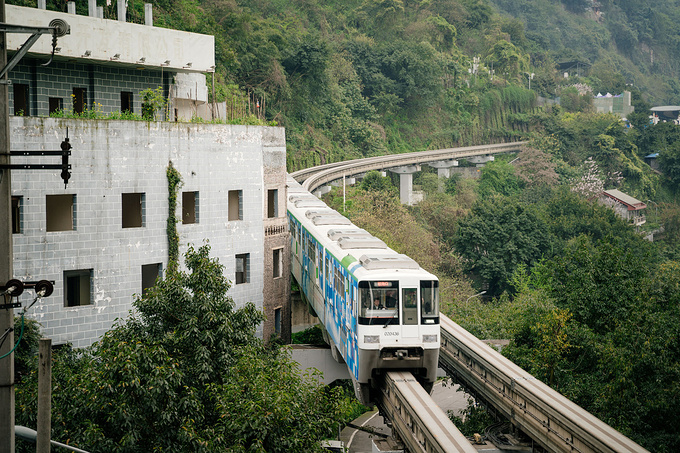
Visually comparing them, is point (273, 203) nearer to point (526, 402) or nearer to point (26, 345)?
point (26, 345)

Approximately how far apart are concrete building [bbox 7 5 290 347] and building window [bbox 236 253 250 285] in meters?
0.03

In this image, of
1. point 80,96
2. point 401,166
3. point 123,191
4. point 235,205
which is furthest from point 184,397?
point 401,166

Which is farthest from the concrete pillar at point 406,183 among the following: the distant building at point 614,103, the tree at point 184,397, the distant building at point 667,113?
the distant building at point 667,113

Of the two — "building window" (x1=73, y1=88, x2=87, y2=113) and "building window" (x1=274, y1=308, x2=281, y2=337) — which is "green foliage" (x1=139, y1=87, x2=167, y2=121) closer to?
"building window" (x1=73, y1=88, x2=87, y2=113)

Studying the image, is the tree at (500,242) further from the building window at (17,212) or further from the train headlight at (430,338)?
the building window at (17,212)

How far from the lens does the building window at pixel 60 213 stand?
16906mm

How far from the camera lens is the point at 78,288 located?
1709 centimetres

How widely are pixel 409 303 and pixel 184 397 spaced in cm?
483

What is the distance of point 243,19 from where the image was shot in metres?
48.8

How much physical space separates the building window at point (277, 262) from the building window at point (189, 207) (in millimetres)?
3573

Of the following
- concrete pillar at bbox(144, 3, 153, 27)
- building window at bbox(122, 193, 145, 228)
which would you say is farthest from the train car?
concrete pillar at bbox(144, 3, 153, 27)

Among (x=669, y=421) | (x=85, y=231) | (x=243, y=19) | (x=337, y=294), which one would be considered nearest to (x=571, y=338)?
(x=669, y=421)

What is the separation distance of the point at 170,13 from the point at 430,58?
3897cm

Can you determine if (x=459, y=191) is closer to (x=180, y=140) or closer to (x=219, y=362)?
(x=180, y=140)
